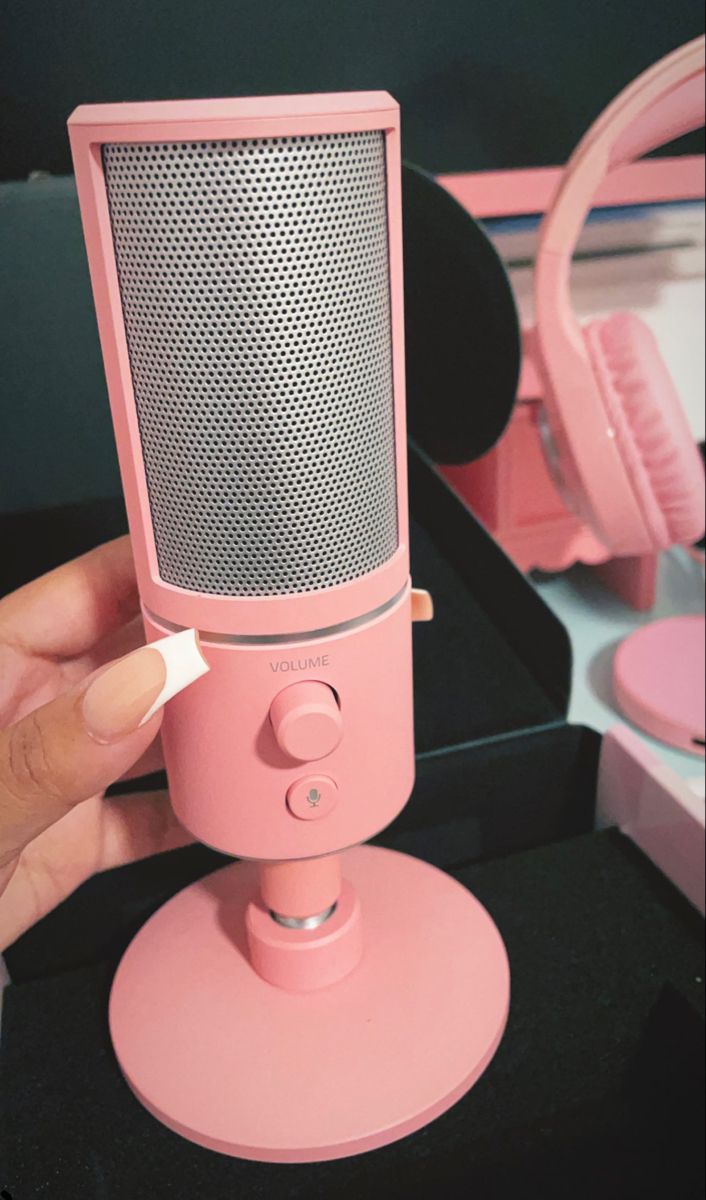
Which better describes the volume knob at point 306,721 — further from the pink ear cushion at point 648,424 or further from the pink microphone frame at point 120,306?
the pink ear cushion at point 648,424

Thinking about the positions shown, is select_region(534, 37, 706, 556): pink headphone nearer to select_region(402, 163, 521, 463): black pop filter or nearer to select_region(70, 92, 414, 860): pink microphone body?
select_region(402, 163, 521, 463): black pop filter

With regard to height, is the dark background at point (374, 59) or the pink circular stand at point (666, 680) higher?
the dark background at point (374, 59)

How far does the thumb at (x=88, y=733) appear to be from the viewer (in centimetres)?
33

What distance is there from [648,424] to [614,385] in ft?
0.11

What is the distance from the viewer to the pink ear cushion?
23.0 inches

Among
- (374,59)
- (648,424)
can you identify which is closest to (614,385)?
(648,424)

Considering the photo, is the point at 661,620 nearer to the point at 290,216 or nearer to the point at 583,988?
the point at 583,988

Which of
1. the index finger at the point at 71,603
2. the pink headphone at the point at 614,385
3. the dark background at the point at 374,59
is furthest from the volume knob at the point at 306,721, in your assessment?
the dark background at the point at 374,59

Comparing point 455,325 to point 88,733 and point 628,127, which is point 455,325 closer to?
point 628,127

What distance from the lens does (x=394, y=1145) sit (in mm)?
414

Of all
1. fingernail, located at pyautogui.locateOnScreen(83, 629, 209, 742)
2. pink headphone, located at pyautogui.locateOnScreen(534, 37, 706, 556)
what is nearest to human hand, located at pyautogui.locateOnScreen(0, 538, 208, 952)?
fingernail, located at pyautogui.locateOnScreen(83, 629, 209, 742)

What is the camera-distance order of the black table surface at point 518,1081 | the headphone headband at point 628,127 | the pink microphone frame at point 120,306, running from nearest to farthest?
1. the pink microphone frame at point 120,306
2. the black table surface at point 518,1081
3. the headphone headband at point 628,127

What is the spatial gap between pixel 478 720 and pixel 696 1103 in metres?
0.24

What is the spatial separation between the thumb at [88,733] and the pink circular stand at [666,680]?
394 mm
